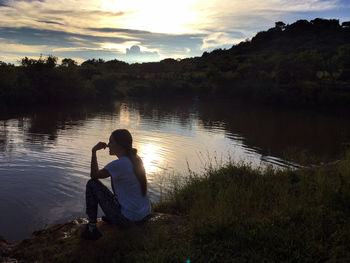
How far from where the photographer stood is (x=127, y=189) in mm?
4586

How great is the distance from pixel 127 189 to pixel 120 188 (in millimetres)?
118

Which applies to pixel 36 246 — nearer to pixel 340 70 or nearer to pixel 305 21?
pixel 340 70

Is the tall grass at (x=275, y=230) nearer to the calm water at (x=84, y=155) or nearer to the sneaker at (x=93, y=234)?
the sneaker at (x=93, y=234)

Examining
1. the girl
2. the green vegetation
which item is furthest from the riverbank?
the green vegetation

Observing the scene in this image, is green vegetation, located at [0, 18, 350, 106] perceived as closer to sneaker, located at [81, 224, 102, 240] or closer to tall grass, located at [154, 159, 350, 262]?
sneaker, located at [81, 224, 102, 240]

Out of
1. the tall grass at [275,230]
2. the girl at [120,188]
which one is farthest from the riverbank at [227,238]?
the girl at [120,188]

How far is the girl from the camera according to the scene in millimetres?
4461

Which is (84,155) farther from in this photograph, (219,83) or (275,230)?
(219,83)

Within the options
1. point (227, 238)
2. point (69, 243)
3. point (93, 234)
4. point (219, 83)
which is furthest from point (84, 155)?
point (219, 83)

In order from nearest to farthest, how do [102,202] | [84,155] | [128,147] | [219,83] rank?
[128,147] < [102,202] < [84,155] < [219,83]

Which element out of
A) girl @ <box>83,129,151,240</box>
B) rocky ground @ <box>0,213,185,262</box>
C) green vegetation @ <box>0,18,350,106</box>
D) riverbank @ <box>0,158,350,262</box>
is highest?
green vegetation @ <box>0,18,350,106</box>

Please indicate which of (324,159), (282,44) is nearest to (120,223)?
(324,159)

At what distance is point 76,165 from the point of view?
1338cm

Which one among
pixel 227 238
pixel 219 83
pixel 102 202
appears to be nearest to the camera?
pixel 227 238
